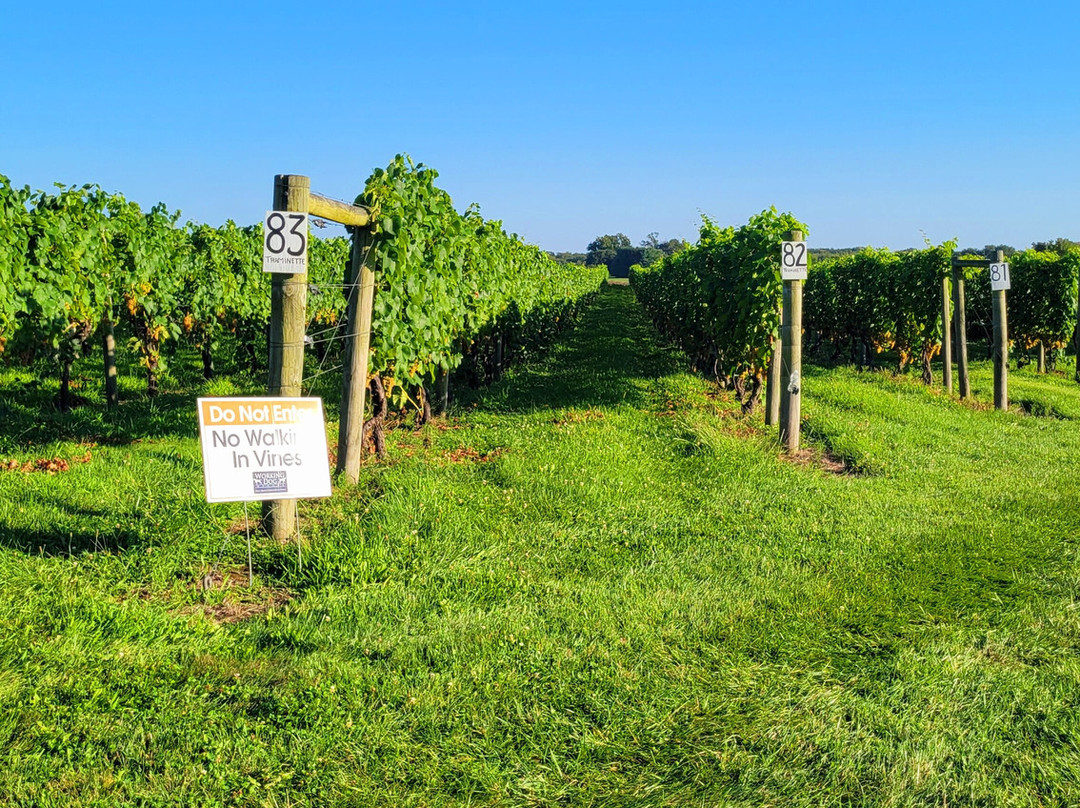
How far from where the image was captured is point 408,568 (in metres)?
5.34

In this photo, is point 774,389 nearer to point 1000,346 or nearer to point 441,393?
point 441,393

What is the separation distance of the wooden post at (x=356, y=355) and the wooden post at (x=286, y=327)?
1.22 metres

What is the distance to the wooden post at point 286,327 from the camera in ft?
18.1

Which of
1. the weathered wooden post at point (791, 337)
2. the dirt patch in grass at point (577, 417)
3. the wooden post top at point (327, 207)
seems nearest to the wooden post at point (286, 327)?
the wooden post top at point (327, 207)

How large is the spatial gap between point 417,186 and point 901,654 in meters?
5.98

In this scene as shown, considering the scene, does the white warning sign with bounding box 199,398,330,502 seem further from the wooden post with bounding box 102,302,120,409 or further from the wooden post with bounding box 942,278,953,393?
the wooden post with bounding box 942,278,953,393

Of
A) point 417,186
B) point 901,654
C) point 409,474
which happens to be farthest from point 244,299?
point 901,654

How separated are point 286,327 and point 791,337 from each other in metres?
5.98

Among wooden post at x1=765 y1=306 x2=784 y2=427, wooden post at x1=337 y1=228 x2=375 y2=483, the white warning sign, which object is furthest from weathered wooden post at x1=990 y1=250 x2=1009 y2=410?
the white warning sign

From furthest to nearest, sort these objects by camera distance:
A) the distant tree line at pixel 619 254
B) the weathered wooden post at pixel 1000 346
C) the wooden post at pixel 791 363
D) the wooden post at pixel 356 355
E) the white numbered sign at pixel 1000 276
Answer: the distant tree line at pixel 619 254
the weathered wooden post at pixel 1000 346
the white numbered sign at pixel 1000 276
the wooden post at pixel 791 363
the wooden post at pixel 356 355

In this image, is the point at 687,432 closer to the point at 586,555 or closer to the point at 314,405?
the point at 586,555

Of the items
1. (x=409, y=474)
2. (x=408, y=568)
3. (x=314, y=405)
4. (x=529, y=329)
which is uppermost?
(x=529, y=329)

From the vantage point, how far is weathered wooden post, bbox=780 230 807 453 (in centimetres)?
912

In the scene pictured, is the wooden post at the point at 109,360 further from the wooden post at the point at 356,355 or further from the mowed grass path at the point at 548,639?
the wooden post at the point at 356,355
